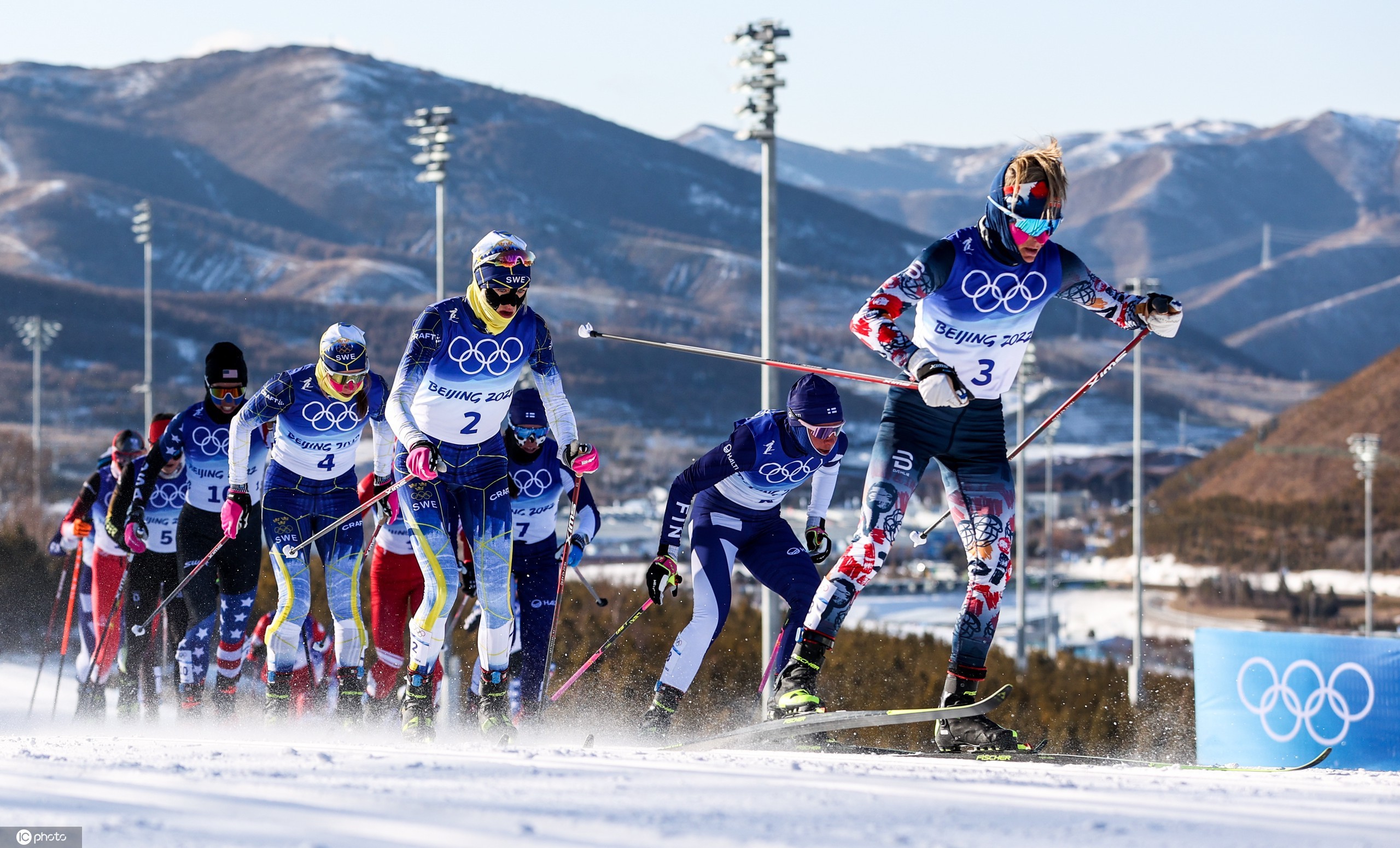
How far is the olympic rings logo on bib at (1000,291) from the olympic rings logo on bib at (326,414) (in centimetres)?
356

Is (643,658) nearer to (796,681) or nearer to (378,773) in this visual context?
(796,681)

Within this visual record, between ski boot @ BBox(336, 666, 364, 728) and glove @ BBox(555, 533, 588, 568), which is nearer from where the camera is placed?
ski boot @ BBox(336, 666, 364, 728)

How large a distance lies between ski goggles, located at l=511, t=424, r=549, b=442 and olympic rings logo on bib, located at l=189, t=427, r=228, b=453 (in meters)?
1.98

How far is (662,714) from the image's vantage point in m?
7.64

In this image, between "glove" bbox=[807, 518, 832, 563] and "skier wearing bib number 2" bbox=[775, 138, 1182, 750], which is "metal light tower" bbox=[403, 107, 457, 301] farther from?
"skier wearing bib number 2" bbox=[775, 138, 1182, 750]

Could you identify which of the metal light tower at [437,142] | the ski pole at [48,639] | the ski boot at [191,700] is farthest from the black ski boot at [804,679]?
the metal light tower at [437,142]

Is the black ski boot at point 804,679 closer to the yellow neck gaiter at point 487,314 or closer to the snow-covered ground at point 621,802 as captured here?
the snow-covered ground at point 621,802

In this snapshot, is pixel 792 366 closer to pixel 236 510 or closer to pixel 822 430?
pixel 822 430

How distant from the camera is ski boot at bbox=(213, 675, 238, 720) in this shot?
838cm

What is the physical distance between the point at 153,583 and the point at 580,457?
4487 millimetres

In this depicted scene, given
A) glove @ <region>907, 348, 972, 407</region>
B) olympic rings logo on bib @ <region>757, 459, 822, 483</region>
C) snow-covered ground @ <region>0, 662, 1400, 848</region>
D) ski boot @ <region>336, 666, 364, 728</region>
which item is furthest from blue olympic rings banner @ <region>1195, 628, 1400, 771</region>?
ski boot @ <region>336, 666, 364, 728</region>

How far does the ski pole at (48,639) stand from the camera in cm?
1135

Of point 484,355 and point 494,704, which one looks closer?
point 484,355

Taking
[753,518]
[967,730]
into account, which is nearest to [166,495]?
[753,518]
